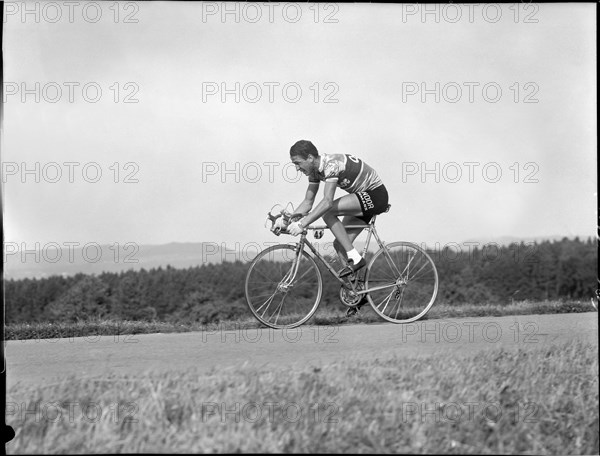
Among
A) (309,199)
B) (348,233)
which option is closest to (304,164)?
(309,199)

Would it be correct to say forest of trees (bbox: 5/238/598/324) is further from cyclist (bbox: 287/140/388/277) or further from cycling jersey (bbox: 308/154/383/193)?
cycling jersey (bbox: 308/154/383/193)

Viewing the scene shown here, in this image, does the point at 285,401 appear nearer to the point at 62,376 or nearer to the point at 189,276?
the point at 189,276

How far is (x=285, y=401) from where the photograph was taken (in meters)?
5.84

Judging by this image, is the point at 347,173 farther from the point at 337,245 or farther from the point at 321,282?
the point at 321,282

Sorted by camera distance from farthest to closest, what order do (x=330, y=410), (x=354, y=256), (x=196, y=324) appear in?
(x=354, y=256) → (x=196, y=324) → (x=330, y=410)

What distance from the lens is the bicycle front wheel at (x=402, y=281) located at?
6.95m

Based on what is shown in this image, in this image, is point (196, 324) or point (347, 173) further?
point (196, 324)

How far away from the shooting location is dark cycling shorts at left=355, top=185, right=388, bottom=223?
Answer: 641 cm

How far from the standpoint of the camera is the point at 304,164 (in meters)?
6.23

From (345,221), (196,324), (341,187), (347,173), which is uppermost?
(347,173)

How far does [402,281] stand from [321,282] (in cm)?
80

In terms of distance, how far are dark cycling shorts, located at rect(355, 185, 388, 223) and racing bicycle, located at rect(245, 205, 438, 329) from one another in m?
0.10

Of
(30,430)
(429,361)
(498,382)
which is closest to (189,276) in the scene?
(30,430)

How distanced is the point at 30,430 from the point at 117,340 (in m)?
1.31
